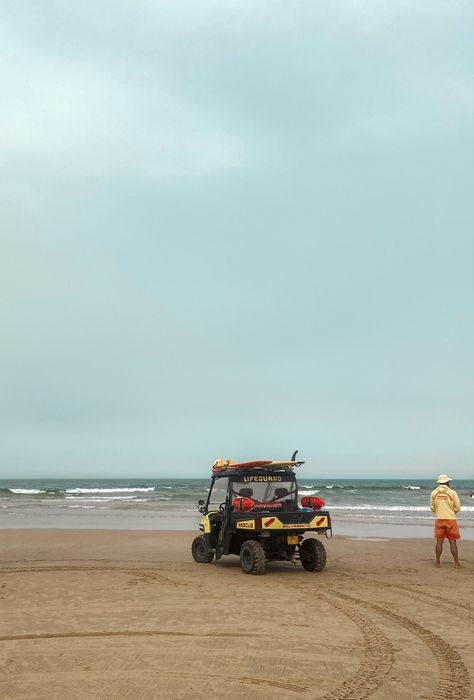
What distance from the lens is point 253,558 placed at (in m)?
11.1

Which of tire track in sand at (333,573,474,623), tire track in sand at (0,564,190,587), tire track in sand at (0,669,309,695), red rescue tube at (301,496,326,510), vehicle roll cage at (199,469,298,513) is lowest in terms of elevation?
tire track in sand at (0,564,190,587)

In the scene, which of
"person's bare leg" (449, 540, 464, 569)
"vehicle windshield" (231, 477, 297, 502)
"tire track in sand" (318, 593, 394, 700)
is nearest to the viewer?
"tire track in sand" (318, 593, 394, 700)

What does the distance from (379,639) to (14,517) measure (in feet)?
84.5

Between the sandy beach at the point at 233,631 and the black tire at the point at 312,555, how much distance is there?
30 centimetres

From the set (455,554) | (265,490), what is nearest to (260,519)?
(265,490)

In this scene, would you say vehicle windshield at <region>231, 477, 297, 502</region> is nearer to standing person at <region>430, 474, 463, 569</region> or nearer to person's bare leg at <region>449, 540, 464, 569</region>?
standing person at <region>430, 474, 463, 569</region>

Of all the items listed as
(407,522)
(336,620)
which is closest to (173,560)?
(336,620)

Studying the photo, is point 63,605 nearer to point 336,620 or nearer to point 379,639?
point 336,620

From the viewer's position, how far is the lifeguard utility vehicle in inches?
444

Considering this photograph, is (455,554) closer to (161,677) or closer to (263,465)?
(263,465)

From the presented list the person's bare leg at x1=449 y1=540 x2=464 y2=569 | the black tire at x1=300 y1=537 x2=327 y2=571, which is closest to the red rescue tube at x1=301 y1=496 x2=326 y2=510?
the black tire at x1=300 y1=537 x2=327 y2=571

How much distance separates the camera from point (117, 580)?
1053 cm

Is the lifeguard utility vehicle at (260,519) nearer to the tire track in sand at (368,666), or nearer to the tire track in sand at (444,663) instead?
the tire track in sand at (444,663)

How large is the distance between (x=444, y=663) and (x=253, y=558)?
5.59m
